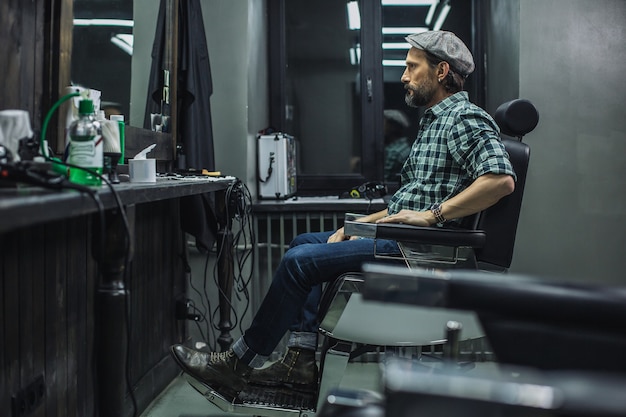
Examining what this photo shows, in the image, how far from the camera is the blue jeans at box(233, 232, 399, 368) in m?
2.09

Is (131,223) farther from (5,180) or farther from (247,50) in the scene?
(247,50)

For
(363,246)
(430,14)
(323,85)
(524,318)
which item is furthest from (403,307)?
(430,14)

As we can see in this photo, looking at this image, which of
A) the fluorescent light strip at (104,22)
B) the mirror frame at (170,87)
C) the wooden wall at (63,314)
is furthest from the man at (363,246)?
the fluorescent light strip at (104,22)

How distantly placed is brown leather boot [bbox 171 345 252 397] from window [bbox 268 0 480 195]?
1.78 metres

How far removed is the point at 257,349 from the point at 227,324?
75cm

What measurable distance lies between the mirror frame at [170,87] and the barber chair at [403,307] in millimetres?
865

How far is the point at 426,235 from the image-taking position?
1904mm

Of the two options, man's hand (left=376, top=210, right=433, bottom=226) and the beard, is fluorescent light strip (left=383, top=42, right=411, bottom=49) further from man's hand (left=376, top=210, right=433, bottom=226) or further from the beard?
man's hand (left=376, top=210, right=433, bottom=226)

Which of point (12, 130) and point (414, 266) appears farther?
point (414, 266)

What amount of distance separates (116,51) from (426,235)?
1351 mm

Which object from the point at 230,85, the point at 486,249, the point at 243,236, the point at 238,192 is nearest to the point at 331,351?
the point at 486,249

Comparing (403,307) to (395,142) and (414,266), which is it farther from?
(395,142)

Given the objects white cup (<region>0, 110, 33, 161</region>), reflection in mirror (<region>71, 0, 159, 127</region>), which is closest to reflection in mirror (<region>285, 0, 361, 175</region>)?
reflection in mirror (<region>71, 0, 159, 127</region>)

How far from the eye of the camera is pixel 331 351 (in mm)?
2066
